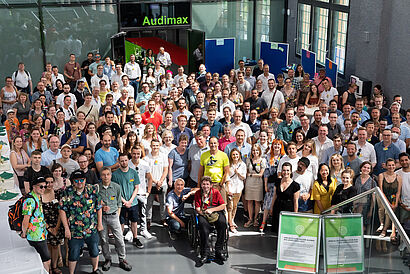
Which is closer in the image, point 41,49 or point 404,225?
point 404,225

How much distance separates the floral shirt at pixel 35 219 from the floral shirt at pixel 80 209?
31 cm

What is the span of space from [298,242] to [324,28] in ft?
34.0

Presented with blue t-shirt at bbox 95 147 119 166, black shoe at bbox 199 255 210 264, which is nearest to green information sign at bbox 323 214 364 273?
black shoe at bbox 199 255 210 264

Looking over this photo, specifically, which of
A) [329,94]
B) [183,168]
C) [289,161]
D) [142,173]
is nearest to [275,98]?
[329,94]

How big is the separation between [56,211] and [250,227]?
339cm

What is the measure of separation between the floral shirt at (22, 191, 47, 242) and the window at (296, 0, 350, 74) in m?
10.9

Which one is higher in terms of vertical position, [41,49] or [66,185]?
[41,49]

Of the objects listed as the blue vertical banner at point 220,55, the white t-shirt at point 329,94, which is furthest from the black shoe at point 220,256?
the blue vertical banner at point 220,55

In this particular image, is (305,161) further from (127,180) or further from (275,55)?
(275,55)

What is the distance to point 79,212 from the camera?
7.30 metres

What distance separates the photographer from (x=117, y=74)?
1342cm

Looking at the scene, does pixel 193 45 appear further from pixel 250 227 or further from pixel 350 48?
pixel 250 227

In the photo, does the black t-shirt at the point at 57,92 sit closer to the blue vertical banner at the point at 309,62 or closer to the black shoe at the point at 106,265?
the black shoe at the point at 106,265

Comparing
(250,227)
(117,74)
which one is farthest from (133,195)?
(117,74)
